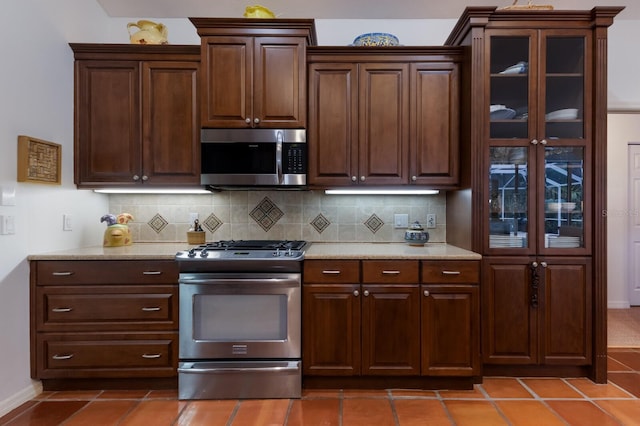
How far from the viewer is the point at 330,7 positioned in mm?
3012

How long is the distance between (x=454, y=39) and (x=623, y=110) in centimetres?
167

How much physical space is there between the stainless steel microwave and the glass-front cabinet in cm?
131

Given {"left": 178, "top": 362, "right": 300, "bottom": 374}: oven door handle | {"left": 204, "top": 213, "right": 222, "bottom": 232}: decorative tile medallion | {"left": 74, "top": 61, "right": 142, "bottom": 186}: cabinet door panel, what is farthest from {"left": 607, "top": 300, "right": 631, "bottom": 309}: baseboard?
{"left": 74, "top": 61, "right": 142, "bottom": 186}: cabinet door panel

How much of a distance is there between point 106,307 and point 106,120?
1339mm

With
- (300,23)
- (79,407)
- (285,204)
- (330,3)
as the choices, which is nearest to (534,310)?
(285,204)

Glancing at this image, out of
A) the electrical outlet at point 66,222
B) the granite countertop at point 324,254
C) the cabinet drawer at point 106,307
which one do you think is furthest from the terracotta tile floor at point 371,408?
the electrical outlet at point 66,222

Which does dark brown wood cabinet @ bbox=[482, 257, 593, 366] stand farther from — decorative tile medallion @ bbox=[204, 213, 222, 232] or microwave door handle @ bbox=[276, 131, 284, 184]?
decorative tile medallion @ bbox=[204, 213, 222, 232]

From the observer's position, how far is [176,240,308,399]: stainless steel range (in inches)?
90.8

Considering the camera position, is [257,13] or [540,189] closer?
[540,189]

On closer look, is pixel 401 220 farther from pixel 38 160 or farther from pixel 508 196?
pixel 38 160

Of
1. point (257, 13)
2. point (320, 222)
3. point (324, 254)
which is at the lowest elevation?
point (324, 254)

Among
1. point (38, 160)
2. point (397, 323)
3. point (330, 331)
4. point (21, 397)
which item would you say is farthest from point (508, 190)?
point (21, 397)

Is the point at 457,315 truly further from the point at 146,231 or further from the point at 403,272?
the point at 146,231

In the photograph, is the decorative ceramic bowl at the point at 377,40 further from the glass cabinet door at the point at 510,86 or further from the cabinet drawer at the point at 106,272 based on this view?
the cabinet drawer at the point at 106,272
